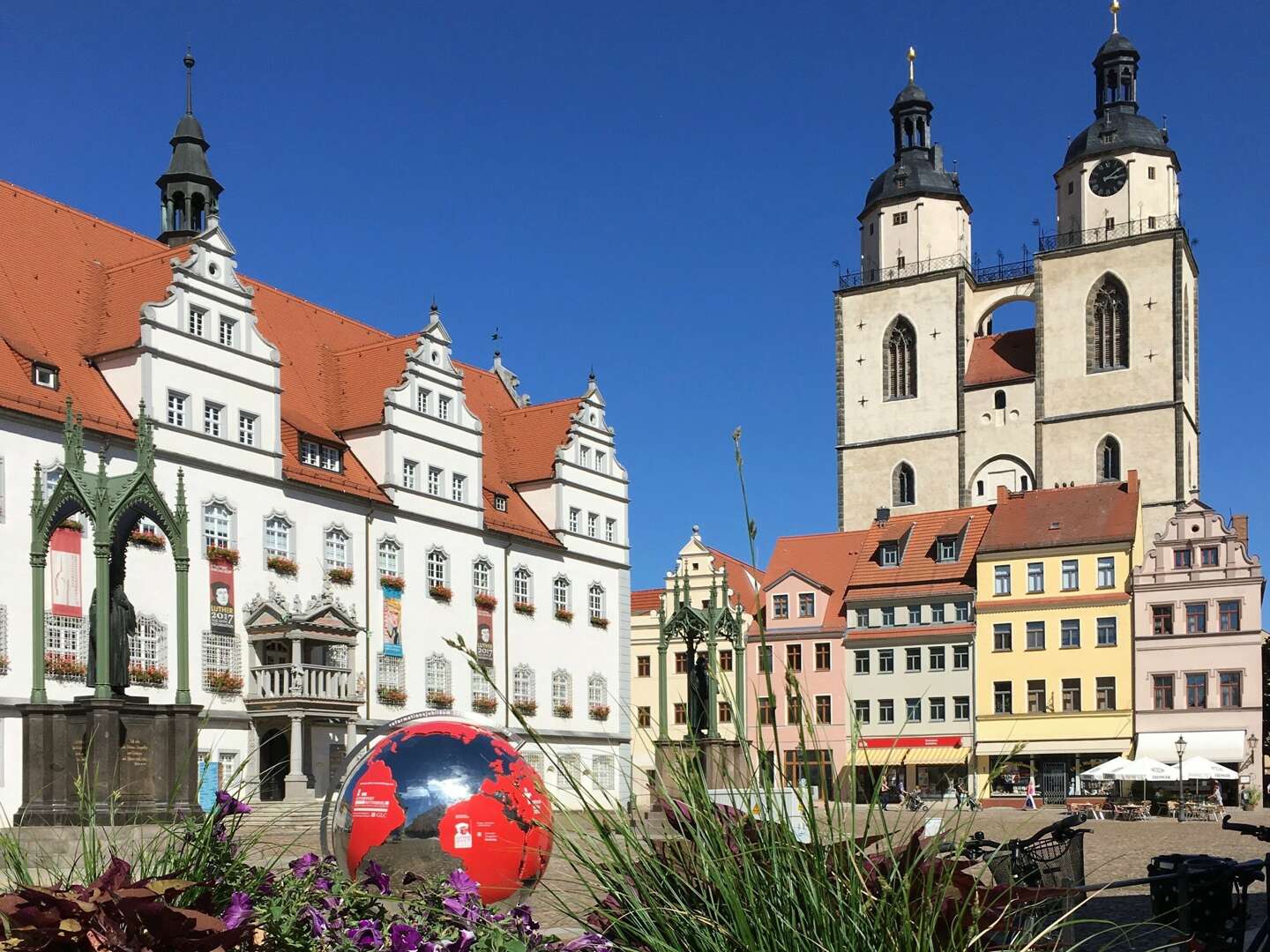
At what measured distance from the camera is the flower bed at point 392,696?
37125mm

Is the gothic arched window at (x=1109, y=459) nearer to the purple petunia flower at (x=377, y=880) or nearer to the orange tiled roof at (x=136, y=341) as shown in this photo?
the orange tiled roof at (x=136, y=341)

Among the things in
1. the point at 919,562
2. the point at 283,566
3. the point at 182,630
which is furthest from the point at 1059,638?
the point at 182,630

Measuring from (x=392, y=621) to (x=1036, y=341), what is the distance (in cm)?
4189

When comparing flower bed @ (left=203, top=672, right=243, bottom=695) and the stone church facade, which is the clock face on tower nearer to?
the stone church facade

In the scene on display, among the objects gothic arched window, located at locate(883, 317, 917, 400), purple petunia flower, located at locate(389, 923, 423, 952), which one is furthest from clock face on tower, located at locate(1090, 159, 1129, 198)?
purple petunia flower, located at locate(389, 923, 423, 952)

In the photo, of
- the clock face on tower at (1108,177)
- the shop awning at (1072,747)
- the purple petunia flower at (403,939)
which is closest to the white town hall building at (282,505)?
the shop awning at (1072,747)

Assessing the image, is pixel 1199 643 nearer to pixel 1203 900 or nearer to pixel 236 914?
pixel 1203 900

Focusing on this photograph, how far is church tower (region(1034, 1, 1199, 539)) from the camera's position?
65.9 metres

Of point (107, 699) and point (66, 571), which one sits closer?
point (107, 699)

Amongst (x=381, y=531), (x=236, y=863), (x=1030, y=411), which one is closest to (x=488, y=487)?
(x=381, y=531)

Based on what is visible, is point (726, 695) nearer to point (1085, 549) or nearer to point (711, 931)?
point (711, 931)

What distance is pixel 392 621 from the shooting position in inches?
1494

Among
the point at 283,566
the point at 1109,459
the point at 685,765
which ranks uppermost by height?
the point at 1109,459

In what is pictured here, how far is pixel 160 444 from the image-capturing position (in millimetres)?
31609
